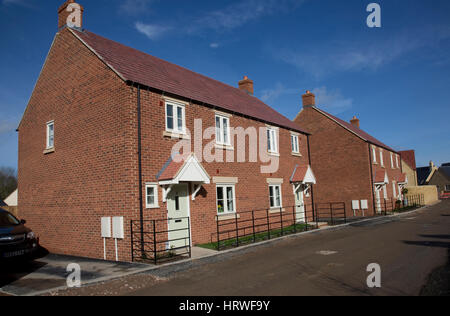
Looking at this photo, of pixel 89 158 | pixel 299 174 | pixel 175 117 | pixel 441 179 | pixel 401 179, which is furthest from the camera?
pixel 441 179

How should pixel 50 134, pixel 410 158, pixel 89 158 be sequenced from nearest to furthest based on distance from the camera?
pixel 89 158 < pixel 50 134 < pixel 410 158

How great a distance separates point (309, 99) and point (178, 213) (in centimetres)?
2199

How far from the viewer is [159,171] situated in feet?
38.8

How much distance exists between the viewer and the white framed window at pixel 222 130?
15.0m

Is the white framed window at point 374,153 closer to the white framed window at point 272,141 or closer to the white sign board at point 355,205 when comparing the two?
the white sign board at point 355,205

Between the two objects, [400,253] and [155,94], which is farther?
[155,94]

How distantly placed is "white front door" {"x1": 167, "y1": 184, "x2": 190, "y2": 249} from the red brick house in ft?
61.0

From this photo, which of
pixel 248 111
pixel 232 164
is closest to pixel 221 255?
pixel 232 164

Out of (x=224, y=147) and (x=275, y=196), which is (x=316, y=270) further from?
(x=275, y=196)

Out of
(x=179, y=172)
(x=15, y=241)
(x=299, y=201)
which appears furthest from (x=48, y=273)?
(x=299, y=201)

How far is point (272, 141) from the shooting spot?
18781 millimetres

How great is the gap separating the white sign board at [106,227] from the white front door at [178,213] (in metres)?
1.99

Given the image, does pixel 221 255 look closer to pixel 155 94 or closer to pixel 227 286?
pixel 227 286

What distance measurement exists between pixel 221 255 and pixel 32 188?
957 cm
